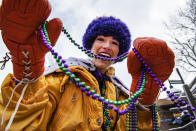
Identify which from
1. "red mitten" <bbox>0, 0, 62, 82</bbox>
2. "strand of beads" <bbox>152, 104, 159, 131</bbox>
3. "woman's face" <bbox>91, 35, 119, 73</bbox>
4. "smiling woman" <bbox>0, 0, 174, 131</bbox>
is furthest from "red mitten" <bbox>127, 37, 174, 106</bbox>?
"red mitten" <bbox>0, 0, 62, 82</bbox>

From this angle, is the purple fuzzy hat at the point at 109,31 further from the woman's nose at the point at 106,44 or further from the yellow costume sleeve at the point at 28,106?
the yellow costume sleeve at the point at 28,106

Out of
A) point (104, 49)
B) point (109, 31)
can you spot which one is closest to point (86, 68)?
point (104, 49)

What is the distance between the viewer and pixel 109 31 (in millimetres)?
1648

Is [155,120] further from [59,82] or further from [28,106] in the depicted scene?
[28,106]

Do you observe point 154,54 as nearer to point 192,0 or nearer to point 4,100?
point 4,100

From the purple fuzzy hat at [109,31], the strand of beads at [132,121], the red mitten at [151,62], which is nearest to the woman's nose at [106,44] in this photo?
the purple fuzzy hat at [109,31]

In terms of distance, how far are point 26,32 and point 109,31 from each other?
3.51 ft

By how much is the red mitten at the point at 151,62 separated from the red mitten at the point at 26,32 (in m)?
0.57

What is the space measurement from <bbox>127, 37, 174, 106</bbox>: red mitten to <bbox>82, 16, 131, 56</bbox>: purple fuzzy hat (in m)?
0.64

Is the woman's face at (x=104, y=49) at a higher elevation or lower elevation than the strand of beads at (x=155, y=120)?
higher

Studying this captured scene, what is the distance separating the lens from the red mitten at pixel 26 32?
692 millimetres

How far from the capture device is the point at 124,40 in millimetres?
1764

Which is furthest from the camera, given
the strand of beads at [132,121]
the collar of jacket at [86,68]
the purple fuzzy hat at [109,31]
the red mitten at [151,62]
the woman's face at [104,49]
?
the purple fuzzy hat at [109,31]

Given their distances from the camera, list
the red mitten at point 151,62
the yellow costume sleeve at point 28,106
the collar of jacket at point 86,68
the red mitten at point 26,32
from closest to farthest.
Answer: the red mitten at point 26,32
the yellow costume sleeve at point 28,106
the red mitten at point 151,62
the collar of jacket at point 86,68
